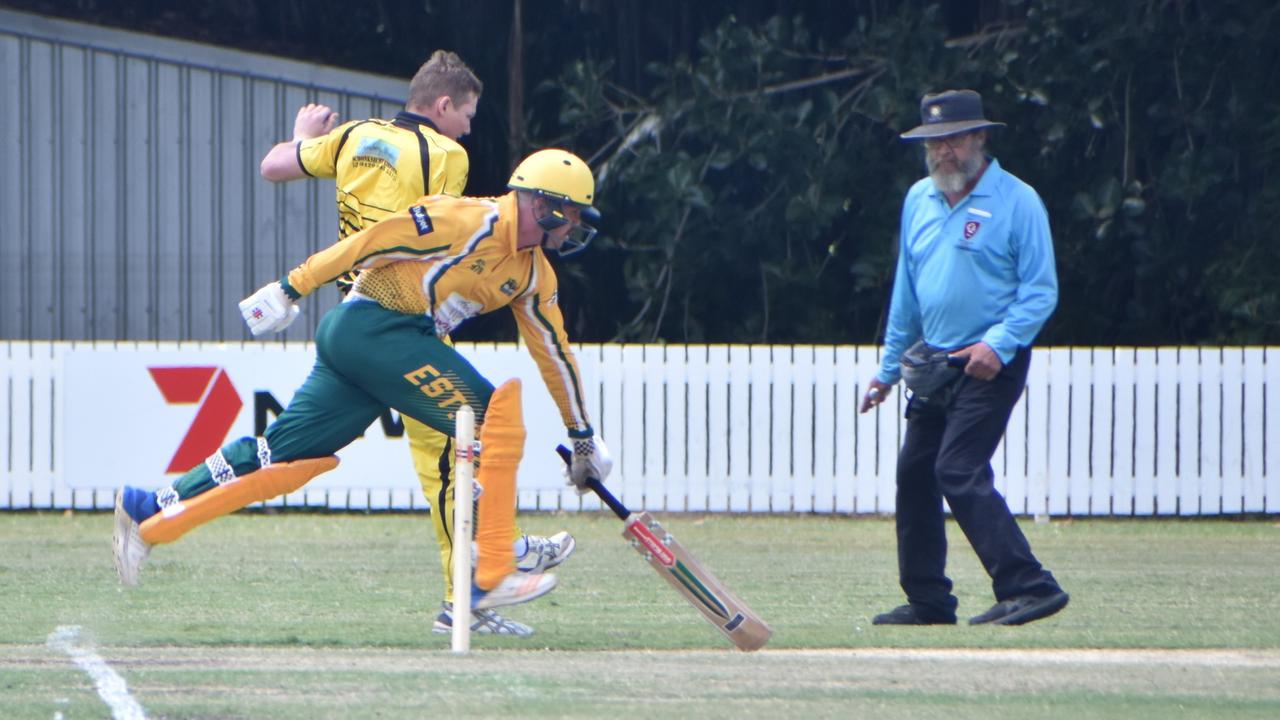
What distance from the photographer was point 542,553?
6707 millimetres

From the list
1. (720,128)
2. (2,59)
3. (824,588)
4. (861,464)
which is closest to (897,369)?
(824,588)

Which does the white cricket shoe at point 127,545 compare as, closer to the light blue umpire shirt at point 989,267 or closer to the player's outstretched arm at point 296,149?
the player's outstretched arm at point 296,149

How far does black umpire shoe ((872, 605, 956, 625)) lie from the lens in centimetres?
733

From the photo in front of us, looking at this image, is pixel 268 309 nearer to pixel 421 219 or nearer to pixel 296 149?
pixel 421 219

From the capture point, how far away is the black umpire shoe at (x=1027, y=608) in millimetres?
6934

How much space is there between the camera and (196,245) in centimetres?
1552

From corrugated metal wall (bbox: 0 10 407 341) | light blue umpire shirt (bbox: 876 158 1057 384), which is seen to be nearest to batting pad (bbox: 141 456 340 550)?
light blue umpire shirt (bbox: 876 158 1057 384)

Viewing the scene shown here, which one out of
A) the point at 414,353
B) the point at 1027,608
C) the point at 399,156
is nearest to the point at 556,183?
the point at 414,353

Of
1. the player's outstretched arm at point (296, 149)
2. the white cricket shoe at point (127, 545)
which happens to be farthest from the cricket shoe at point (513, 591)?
the player's outstretched arm at point (296, 149)

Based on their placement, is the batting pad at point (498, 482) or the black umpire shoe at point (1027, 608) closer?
the batting pad at point (498, 482)

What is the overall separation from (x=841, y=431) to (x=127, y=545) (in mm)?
7368

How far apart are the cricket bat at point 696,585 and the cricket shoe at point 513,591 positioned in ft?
1.14

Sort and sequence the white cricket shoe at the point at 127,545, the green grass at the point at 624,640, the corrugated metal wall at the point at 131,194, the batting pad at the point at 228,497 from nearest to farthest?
the green grass at the point at 624,640 → the batting pad at the point at 228,497 → the white cricket shoe at the point at 127,545 → the corrugated metal wall at the point at 131,194

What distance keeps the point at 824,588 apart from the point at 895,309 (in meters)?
1.85
